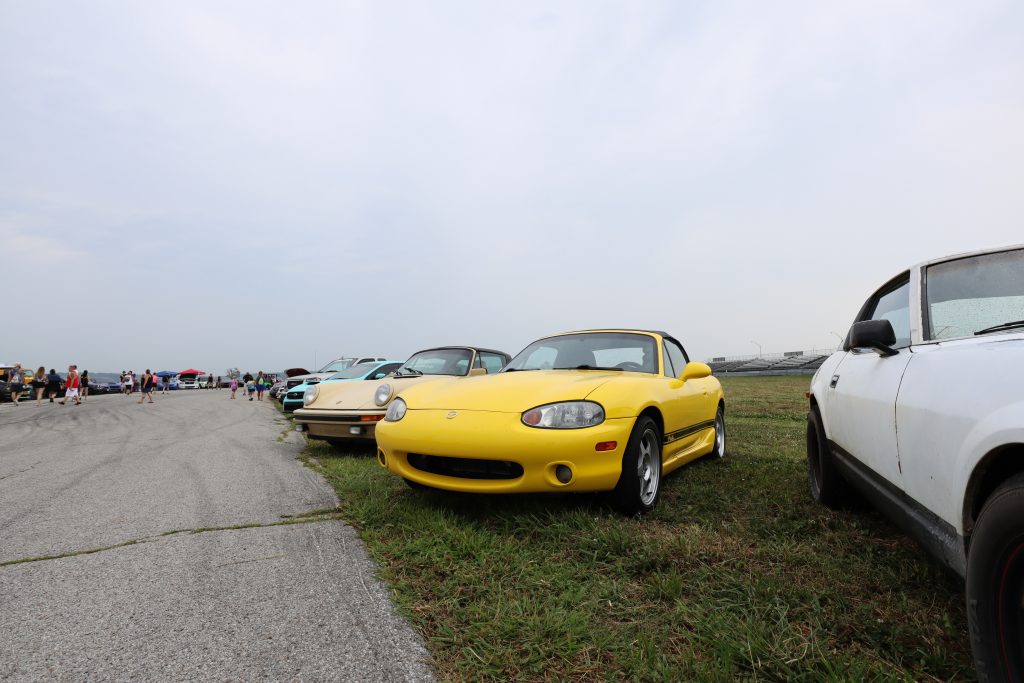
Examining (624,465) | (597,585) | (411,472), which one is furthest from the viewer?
(411,472)

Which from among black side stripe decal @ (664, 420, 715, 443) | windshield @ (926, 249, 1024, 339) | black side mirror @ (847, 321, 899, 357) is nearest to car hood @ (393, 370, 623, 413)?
black side stripe decal @ (664, 420, 715, 443)

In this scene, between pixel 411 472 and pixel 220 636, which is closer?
pixel 220 636

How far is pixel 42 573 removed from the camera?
275 cm

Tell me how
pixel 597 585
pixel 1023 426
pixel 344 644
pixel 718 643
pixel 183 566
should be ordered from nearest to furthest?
pixel 1023 426 < pixel 718 643 < pixel 344 644 < pixel 597 585 < pixel 183 566

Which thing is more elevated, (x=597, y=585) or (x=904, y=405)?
(x=904, y=405)

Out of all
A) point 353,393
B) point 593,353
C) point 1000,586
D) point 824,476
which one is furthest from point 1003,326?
point 353,393

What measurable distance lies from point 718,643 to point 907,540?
1.67 m

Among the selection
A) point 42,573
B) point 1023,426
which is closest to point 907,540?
point 1023,426

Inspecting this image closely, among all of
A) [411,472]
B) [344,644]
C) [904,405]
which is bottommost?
[344,644]

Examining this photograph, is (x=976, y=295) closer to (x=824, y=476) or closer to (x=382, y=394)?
(x=824, y=476)

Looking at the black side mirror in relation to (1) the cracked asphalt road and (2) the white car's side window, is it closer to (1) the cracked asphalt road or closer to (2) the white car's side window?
(2) the white car's side window

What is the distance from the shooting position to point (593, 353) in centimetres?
473

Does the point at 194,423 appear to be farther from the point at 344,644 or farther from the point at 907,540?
the point at 907,540

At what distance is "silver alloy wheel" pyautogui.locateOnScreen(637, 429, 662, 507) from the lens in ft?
11.5
